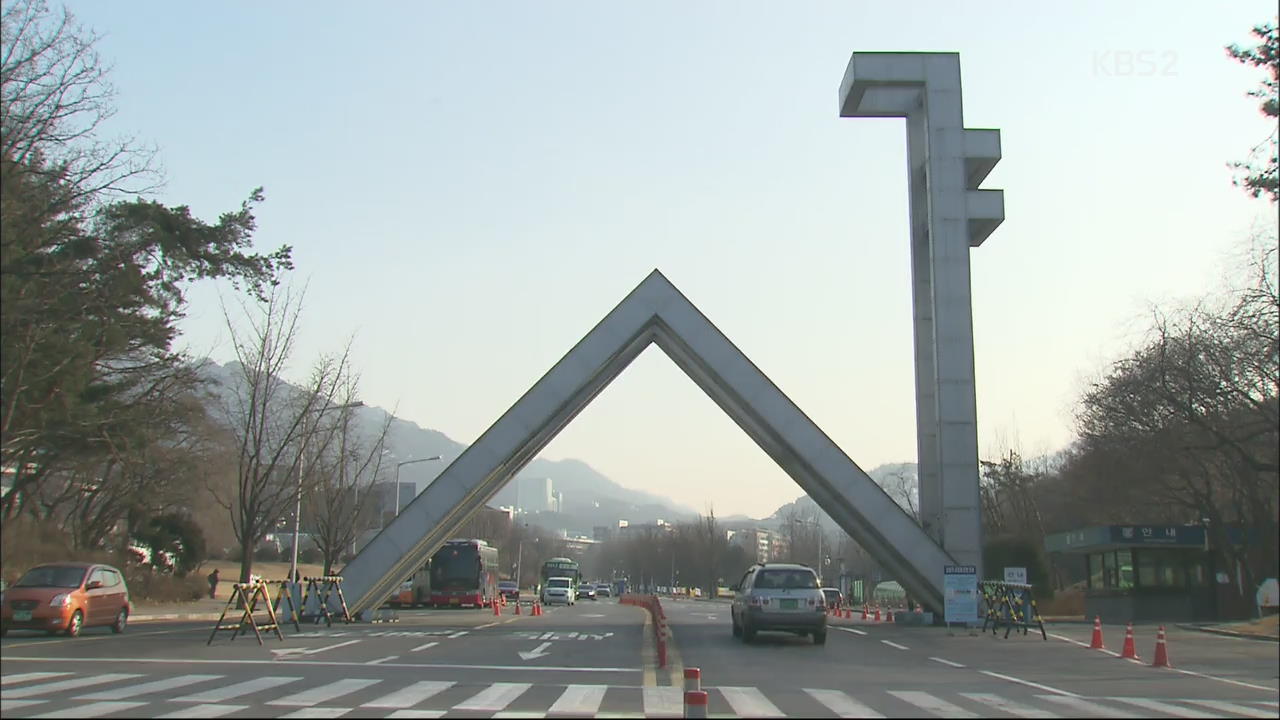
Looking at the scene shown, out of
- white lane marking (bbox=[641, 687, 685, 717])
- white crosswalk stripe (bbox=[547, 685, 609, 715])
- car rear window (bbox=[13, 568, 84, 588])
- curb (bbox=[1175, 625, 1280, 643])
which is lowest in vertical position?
white crosswalk stripe (bbox=[547, 685, 609, 715])

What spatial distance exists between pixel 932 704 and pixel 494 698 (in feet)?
17.4

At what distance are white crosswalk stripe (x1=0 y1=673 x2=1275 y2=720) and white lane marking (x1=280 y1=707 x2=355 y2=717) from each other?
0.01 m

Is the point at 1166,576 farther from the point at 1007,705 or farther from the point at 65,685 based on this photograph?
the point at 65,685

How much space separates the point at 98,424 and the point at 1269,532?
4476cm

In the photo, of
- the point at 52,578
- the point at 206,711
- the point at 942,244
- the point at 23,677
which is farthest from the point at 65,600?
the point at 942,244

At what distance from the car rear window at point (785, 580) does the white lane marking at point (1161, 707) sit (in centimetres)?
946

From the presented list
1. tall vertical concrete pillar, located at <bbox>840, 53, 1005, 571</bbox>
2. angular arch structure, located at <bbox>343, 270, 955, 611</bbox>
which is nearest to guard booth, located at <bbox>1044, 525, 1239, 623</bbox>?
tall vertical concrete pillar, located at <bbox>840, 53, 1005, 571</bbox>

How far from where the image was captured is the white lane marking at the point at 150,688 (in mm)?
12156

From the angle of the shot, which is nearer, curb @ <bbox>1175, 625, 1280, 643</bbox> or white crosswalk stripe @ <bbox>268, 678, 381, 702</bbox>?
white crosswalk stripe @ <bbox>268, 678, 381, 702</bbox>

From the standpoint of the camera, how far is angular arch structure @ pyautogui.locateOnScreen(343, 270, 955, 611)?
97.8ft

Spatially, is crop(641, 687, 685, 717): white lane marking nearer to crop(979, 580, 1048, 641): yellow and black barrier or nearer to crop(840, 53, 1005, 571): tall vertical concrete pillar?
crop(979, 580, 1048, 641): yellow and black barrier

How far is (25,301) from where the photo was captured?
2583 centimetres

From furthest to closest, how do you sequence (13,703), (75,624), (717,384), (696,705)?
(717,384) < (75,624) < (13,703) < (696,705)

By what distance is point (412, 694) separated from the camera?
42.8ft
